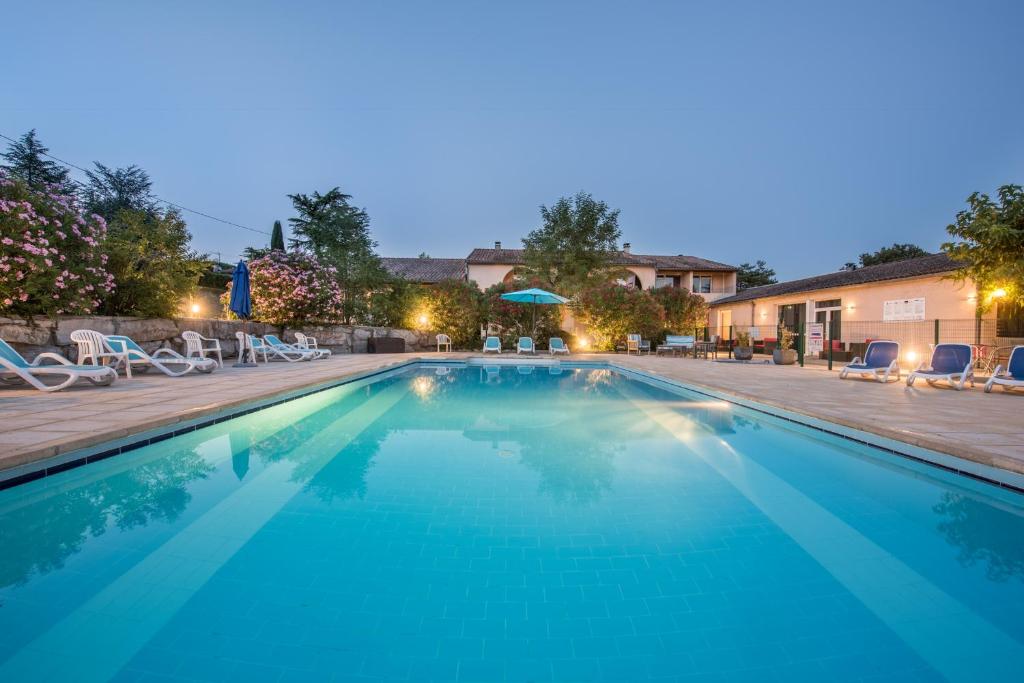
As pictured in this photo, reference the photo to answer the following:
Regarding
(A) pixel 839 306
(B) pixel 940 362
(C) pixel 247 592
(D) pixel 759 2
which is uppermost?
(D) pixel 759 2

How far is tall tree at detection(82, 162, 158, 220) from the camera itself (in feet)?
96.9

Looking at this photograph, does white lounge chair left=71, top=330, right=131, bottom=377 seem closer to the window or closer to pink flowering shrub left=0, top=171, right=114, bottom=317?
pink flowering shrub left=0, top=171, right=114, bottom=317

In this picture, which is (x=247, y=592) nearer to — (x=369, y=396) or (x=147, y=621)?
(x=147, y=621)

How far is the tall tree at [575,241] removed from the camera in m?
19.4

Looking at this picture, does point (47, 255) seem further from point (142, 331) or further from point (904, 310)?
point (904, 310)

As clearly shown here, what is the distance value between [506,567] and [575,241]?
60.1 feet

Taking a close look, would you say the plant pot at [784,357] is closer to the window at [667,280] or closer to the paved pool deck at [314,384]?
the paved pool deck at [314,384]

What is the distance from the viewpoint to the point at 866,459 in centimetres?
398

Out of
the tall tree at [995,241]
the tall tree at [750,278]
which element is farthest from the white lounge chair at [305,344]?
the tall tree at [750,278]

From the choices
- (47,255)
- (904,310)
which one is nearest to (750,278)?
(904,310)

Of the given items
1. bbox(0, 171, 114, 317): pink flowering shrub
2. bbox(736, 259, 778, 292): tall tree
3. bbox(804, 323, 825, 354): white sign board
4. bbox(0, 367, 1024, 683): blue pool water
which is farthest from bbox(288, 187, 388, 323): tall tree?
bbox(736, 259, 778, 292): tall tree

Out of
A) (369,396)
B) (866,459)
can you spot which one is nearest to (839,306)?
(866,459)

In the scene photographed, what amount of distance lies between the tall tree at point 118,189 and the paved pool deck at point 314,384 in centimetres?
3025

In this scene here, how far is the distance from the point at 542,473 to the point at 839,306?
17564 millimetres
